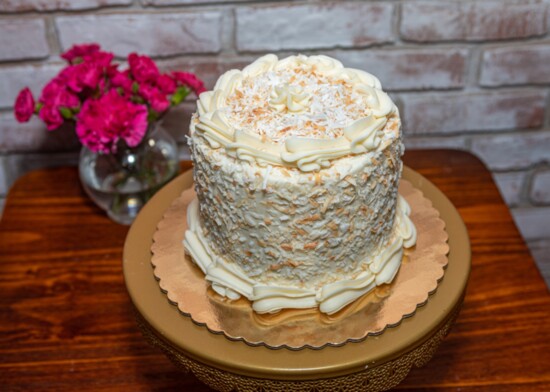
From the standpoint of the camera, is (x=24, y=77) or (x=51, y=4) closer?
(x=51, y=4)

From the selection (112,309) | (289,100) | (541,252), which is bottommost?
(541,252)

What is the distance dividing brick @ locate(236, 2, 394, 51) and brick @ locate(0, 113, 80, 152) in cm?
49

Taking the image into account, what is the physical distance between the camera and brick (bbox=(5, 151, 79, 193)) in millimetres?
1684

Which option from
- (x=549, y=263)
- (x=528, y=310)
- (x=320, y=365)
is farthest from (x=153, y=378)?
(x=549, y=263)

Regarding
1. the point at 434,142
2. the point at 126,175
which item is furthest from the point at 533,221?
the point at 126,175

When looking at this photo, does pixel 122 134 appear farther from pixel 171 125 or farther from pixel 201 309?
pixel 201 309

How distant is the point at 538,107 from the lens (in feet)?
5.49

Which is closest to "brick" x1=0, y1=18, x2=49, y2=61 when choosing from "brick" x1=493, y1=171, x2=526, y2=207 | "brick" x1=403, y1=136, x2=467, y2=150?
"brick" x1=403, y1=136, x2=467, y2=150

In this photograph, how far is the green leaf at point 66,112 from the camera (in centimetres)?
131

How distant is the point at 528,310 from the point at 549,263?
32.4 inches

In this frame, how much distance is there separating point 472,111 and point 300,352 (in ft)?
3.31

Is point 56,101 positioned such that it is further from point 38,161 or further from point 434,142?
point 434,142

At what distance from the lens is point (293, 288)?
36.9 inches

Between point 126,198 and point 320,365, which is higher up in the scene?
point 320,365
